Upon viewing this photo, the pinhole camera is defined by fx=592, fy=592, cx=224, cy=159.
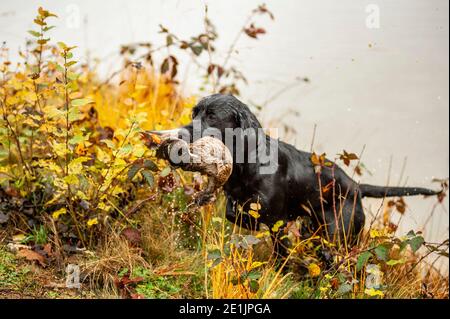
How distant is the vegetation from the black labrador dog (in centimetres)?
10

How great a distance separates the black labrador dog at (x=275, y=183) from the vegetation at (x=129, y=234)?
0.32 ft

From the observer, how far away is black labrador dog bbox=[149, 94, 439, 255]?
320 cm

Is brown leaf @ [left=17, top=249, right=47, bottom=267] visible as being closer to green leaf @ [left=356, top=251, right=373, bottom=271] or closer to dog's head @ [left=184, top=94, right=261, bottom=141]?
dog's head @ [left=184, top=94, right=261, bottom=141]

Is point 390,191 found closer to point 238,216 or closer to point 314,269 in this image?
point 314,269

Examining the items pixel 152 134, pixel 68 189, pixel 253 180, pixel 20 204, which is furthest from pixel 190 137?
pixel 20 204

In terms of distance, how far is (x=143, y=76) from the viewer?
5.30 meters

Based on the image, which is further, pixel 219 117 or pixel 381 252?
pixel 219 117

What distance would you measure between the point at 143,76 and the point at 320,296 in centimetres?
270

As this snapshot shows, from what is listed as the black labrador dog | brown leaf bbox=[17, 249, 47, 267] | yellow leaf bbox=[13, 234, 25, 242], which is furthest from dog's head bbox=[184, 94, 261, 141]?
yellow leaf bbox=[13, 234, 25, 242]

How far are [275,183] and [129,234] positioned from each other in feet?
2.98

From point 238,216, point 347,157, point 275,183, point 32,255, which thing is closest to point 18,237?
point 32,255

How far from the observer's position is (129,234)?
3479mm

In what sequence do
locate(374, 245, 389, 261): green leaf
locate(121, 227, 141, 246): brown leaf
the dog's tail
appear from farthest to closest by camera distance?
the dog's tail → locate(121, 227, 141, 246): brown leaf → locate(374, 245, 389, 261): green leaf
